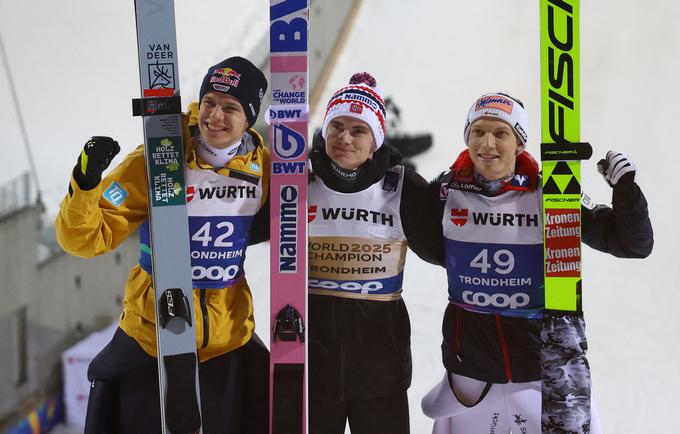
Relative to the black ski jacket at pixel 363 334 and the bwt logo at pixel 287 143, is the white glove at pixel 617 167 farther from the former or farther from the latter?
the bwt logo at pixel 287 143

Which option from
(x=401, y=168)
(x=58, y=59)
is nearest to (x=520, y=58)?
(x=58, y=59)

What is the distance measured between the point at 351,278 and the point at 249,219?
1.21 feet

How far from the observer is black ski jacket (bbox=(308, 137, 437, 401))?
2.32 meters

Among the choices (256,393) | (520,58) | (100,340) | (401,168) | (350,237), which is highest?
(520,58)

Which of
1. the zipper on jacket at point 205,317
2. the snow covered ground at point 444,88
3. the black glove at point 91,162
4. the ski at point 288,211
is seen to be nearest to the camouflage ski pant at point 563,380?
the ski at point 288,211

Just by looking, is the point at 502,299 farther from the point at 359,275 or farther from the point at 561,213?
the point at 359,275

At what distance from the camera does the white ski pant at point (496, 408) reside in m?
2.28

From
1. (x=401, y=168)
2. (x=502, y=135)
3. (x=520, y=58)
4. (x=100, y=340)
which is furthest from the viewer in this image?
(x=520, y=58)

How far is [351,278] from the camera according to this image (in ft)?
7.62

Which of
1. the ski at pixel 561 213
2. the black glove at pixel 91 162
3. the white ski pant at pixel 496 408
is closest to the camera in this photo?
the black glove at pixel 91 162

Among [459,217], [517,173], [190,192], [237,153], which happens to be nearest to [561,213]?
[517,173]

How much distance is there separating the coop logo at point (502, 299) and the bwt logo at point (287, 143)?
0.69 meters

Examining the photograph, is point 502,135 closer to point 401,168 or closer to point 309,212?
point 401,168

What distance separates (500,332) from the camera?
7.41 ft
